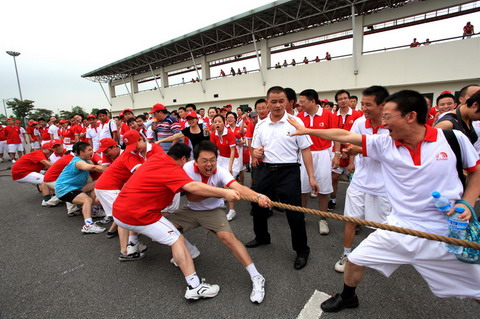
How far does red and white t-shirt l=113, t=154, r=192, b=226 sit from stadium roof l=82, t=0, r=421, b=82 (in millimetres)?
13906

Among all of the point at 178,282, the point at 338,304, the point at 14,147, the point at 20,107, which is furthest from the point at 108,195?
the point at 20,107

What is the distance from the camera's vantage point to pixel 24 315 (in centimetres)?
225

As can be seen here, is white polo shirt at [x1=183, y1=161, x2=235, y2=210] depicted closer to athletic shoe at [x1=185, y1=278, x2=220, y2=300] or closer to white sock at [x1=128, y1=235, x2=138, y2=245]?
athletic shoe at [x1=185, y1=278, x2=220, y2=300]

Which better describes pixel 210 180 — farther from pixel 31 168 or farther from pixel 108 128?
pixel 108 128

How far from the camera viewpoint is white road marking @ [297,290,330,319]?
207cm

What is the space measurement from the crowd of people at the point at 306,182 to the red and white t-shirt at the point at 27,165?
101 cm

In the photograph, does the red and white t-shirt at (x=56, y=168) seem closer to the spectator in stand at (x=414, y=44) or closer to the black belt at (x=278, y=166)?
the black belt at (x=278, y=166)

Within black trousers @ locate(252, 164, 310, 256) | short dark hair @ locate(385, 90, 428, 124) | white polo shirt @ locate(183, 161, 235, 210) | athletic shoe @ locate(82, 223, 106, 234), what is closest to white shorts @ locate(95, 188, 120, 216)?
athletic shoe @ locate(82, 223, 106, 234)

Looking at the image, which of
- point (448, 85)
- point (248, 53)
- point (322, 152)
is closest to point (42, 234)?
point (322, 152)

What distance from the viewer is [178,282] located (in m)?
2.65

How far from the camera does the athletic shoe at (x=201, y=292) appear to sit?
2.28 meters

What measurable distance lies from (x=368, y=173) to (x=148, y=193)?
241 centimetres

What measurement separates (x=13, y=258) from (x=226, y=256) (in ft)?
9.76

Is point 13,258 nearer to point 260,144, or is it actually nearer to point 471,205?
point 260,144
